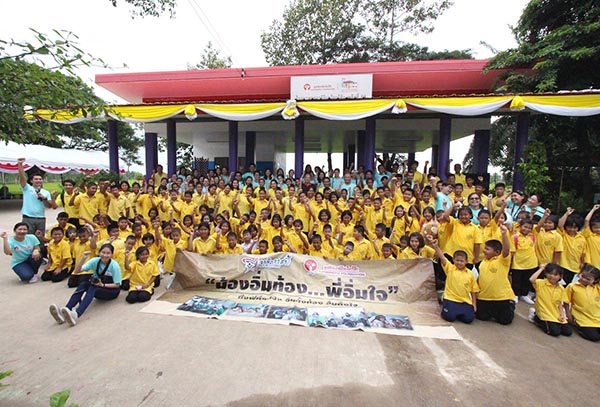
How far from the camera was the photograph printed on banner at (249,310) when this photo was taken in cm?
388

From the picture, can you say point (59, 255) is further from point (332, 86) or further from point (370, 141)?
point (332, 86)

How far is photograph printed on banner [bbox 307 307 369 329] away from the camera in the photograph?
363cm

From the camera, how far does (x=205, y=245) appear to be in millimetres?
5176

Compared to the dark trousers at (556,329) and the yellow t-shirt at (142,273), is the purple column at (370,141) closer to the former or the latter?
the dark trousers at (556,329)

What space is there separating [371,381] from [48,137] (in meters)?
2.99

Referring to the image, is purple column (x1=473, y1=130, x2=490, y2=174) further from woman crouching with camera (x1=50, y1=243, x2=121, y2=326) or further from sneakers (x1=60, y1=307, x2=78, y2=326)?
sneakers (x1=60, y1=307, x2=78, y2=326)

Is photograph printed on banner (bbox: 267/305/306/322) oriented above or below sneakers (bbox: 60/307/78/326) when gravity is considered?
below

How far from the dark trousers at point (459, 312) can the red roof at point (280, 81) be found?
744 centimetres

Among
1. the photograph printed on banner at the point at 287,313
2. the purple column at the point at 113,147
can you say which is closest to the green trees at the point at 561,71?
the photograph printed on banner at the point at 287,313

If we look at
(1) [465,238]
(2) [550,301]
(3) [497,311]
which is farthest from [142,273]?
(2) [550,301]

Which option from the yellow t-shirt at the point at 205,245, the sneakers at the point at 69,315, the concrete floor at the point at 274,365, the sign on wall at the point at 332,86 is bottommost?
the concrete floor at the point at 274,365

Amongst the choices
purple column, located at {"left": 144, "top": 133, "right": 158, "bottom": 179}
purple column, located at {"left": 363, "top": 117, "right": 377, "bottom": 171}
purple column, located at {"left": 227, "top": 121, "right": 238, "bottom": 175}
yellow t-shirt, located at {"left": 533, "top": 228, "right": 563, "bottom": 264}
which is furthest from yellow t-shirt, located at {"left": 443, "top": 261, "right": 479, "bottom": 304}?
purple column, located at {"left": 144, "top": 133, "right": 158, "bottom": 179}

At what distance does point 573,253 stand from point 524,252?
2.26 feet

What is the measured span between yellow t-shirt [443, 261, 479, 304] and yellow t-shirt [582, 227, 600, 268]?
1953 mm
